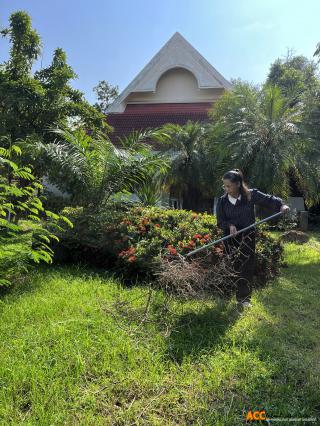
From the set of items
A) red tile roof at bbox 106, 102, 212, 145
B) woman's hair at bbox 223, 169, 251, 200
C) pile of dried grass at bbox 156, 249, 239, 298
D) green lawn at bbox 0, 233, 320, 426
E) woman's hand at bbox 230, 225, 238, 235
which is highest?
red tile roof at bbox 106, 102, 212, 145

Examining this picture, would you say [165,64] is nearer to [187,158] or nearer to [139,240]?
[187,158]

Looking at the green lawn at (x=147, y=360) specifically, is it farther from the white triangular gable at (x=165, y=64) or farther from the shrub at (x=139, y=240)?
the white triangular gable at (x=165, y=64)

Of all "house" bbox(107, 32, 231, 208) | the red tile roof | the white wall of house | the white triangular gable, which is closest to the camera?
the red tile roof

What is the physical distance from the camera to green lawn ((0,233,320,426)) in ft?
7.97

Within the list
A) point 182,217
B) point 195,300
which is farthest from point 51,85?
point 195,300

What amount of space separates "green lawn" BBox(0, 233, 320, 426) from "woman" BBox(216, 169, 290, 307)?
13.5 inches

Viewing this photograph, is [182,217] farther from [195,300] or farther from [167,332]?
[167,332]

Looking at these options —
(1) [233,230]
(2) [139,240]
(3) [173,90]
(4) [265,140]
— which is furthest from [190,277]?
(3) [173,90]

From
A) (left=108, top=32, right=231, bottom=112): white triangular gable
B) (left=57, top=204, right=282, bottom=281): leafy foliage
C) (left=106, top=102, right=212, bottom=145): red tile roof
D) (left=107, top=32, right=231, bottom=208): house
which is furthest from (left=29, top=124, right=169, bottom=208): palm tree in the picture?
(left=108, top=32, right=231, bottom=112): white triangular gable

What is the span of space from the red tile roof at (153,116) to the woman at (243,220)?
12516mm

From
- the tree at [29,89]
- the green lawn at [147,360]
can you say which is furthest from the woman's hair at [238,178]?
the tree at [29,89]

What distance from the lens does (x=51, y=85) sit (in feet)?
34.2

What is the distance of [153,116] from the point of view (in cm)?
1734

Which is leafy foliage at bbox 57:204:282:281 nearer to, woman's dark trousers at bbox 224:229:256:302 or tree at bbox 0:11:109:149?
woman's dark trousers at bbox 224:229:256:302
